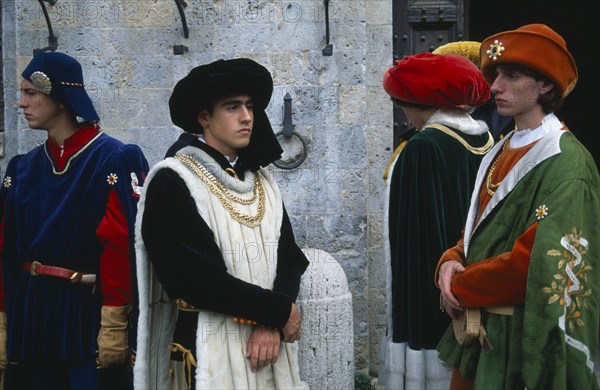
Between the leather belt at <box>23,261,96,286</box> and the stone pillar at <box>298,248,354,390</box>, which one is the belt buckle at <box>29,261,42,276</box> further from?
the stone pillar at <box>298,248,354,390</box>

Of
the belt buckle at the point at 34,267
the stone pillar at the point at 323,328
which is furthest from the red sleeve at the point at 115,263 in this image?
the stone pillar at the point at 323,328

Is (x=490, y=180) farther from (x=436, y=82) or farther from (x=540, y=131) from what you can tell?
(x=436, y=82)

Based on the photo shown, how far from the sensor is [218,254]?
2775mm

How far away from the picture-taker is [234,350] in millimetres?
2781

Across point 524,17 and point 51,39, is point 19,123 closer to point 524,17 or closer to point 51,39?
point 51,39

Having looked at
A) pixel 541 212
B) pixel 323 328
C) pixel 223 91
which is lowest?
pixel 323 328

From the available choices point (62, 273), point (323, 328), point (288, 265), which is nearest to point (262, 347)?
point (288, 265)

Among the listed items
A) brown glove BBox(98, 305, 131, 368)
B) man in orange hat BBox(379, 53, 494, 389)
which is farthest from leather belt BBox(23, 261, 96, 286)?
man in orange hat BBox(379, 53, 494, 389)

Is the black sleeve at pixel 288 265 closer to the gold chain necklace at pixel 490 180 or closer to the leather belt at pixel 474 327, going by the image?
the leather belt at pixel 474 327

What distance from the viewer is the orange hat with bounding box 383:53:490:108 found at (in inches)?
156

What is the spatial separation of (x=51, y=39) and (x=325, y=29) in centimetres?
213

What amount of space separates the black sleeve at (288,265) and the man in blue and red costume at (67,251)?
0.80 m

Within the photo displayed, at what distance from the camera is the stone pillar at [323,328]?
4762mm

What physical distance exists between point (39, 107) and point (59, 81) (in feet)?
0.52
